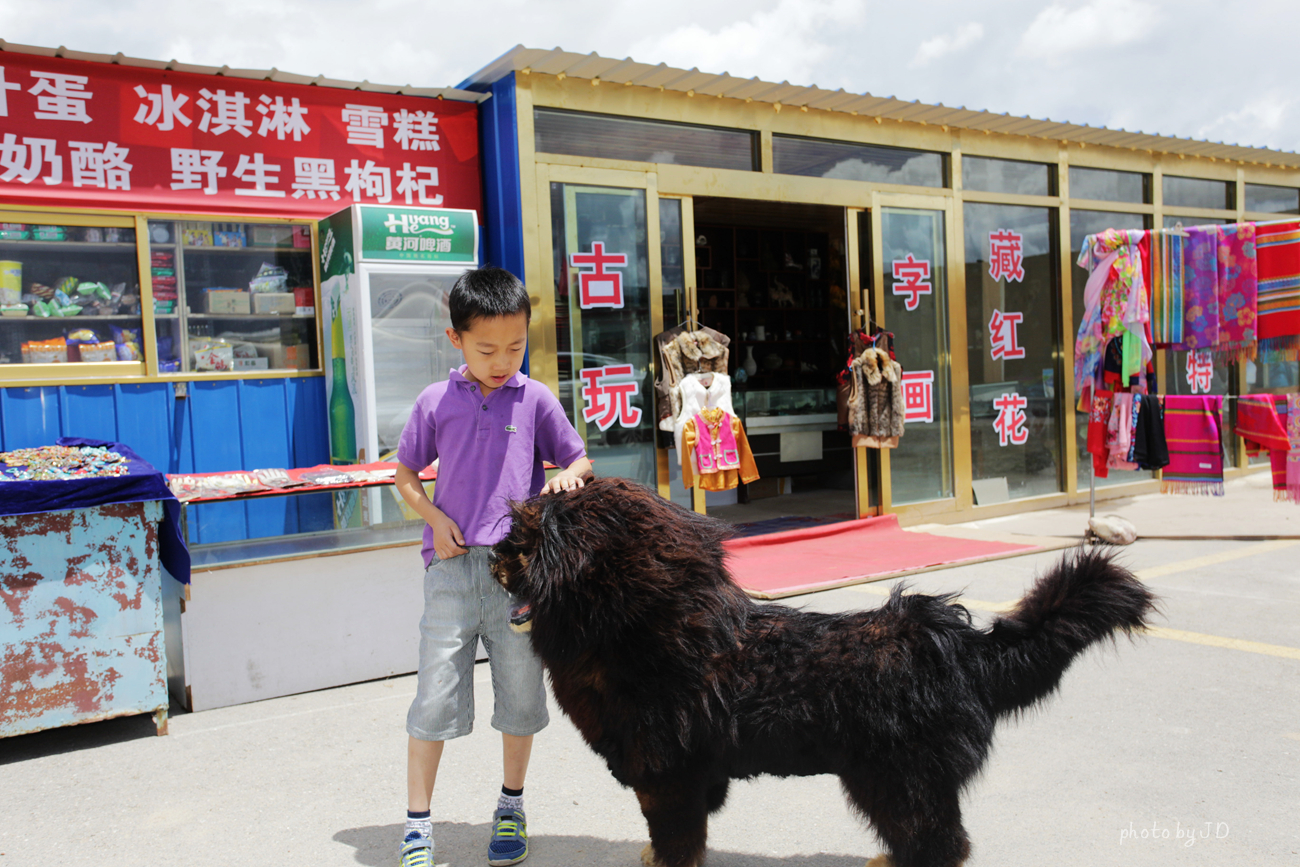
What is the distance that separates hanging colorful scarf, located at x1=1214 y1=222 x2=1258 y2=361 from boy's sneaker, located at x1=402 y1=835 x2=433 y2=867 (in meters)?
6.74

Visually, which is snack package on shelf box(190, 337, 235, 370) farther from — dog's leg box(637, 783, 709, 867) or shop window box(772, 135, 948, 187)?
dog's leg box(637, 783, 709, 867)

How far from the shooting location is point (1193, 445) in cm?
647

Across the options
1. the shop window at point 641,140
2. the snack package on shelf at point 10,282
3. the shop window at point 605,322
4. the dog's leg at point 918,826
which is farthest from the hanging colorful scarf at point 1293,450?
the snack package on shelf at point 10,282

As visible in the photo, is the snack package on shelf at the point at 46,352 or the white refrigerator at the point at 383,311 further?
the white refrigerator at the point at 383,311

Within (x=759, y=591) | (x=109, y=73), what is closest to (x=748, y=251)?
(x=759, y=591)

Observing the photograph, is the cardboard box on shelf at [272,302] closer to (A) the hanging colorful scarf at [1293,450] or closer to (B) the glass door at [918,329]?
(B) the glass door at [918,329]

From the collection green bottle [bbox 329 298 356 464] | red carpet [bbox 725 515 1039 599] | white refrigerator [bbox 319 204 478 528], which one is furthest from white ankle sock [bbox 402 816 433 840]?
green bottle [bbox 329 298 356 464]

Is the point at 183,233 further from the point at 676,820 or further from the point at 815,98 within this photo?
the point at 676,820

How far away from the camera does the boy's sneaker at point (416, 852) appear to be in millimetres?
2375

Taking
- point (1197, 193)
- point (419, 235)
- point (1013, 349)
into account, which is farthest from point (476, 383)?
point (1197, 193)

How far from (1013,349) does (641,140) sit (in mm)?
4238

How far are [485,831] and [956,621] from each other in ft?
5.16

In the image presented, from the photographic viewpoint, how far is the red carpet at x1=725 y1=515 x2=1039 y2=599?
19.5ft

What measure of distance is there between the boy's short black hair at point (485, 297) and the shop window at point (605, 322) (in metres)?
3.90
